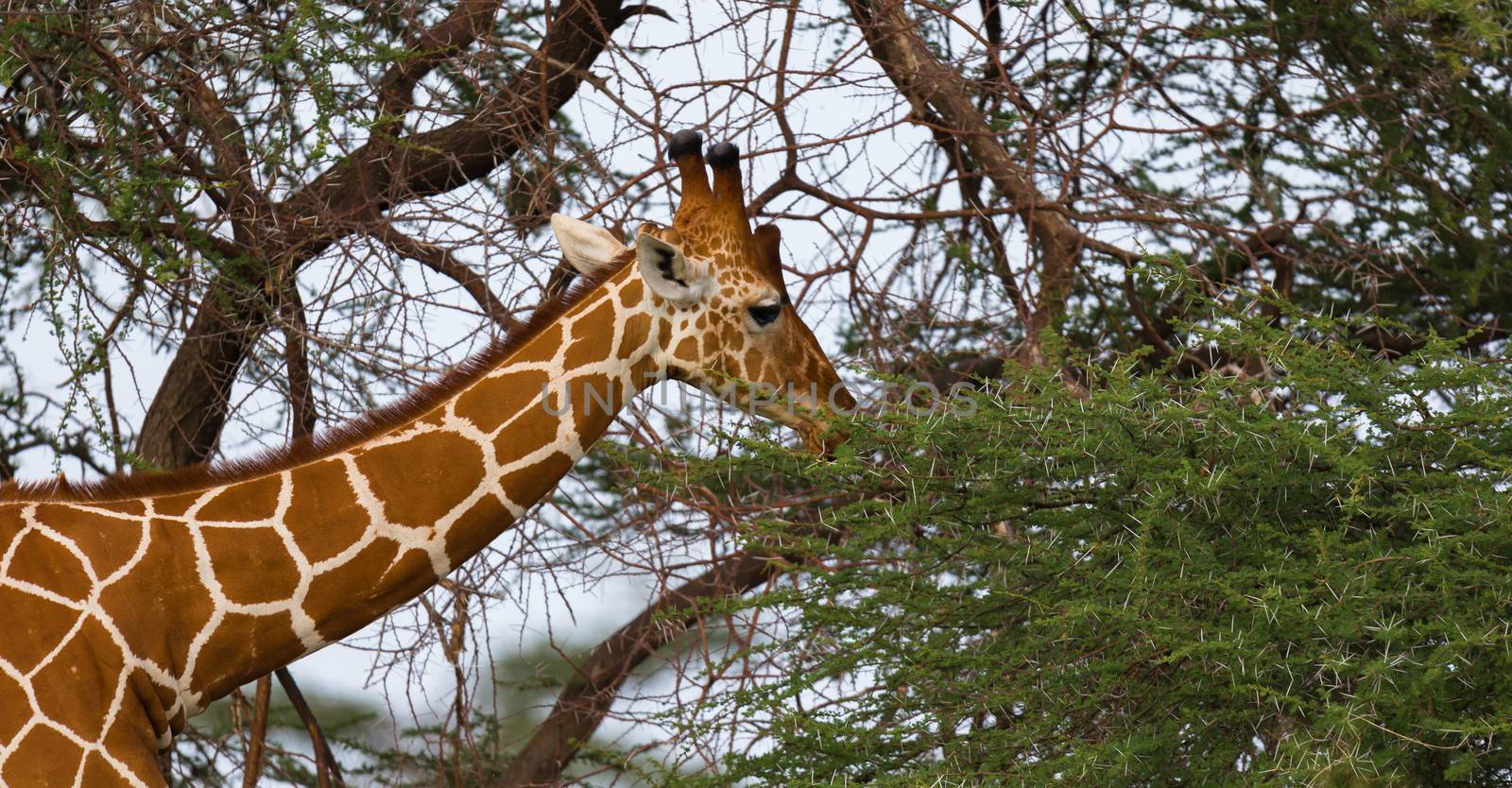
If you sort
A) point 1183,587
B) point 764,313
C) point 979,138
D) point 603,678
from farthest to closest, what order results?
1. point 603,678
2. point 979,138
3. point 764,313
4. point 1183,587

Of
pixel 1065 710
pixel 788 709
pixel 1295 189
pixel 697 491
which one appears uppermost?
pixel 1295 189

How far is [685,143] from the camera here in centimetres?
410

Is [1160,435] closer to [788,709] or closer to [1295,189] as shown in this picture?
[788,709]

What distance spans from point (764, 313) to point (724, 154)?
0.38 metres

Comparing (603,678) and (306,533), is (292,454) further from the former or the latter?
(603,678)

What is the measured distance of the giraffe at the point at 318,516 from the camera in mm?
3527

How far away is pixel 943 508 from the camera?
406 cm

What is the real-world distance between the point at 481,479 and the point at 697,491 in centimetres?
222

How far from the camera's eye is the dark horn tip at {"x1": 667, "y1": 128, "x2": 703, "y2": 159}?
4102mm

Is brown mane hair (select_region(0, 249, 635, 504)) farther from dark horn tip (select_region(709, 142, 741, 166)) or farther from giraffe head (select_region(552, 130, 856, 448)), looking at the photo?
dark horn tip (select_region(709, 142, 741, 166))

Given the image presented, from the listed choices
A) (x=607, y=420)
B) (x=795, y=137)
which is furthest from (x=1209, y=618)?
(x=795, y=137)

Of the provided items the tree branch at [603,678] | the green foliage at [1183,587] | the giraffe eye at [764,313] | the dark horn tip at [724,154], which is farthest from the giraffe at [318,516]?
the tree branch at [603,678]

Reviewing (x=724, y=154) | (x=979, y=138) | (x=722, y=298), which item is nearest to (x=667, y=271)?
(x=722, y=298)

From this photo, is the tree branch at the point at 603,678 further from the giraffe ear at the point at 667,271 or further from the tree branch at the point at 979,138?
the giraffe ear at the point at 667,271
